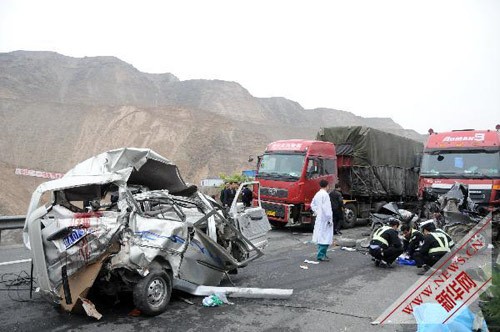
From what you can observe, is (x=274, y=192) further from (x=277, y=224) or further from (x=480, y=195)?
(x=480, y=195)

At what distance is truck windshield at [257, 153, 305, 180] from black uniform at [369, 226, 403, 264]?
15.8 ft

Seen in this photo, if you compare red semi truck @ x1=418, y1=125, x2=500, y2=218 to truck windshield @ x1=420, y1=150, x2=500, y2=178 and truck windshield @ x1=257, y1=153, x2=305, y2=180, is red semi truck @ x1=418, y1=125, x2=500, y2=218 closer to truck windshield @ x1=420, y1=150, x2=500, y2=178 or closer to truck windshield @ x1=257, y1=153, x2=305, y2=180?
truck windshield @ x1=420, y1=150, x2=500, y2=178

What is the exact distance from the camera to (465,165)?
1189 centimetres

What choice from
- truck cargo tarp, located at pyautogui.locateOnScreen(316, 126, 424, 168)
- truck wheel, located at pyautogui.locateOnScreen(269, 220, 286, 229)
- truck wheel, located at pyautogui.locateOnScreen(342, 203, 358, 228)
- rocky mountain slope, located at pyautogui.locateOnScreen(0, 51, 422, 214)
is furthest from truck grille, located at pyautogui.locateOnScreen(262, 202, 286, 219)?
rocky mountain slope, located at pyautogui.locateOnScreen(0, 51, 422, 214)

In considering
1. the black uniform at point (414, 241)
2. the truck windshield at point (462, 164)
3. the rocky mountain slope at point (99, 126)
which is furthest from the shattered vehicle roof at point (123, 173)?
the rocky mountain slope at point (99, 126)

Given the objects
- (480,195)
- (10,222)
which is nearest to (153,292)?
(10,222)

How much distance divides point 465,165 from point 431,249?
519cm

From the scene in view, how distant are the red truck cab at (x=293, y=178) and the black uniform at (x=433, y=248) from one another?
206 inches

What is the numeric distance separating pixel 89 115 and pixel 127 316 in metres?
45.3

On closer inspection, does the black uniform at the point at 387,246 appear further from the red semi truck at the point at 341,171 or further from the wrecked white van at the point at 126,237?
the red semi truck at the point at 341,171

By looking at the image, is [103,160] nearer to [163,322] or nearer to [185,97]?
[163,322]

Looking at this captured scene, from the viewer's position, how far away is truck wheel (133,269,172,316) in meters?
5.00

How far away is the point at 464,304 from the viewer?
4098 millimetres

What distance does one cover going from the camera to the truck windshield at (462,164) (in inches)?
452
